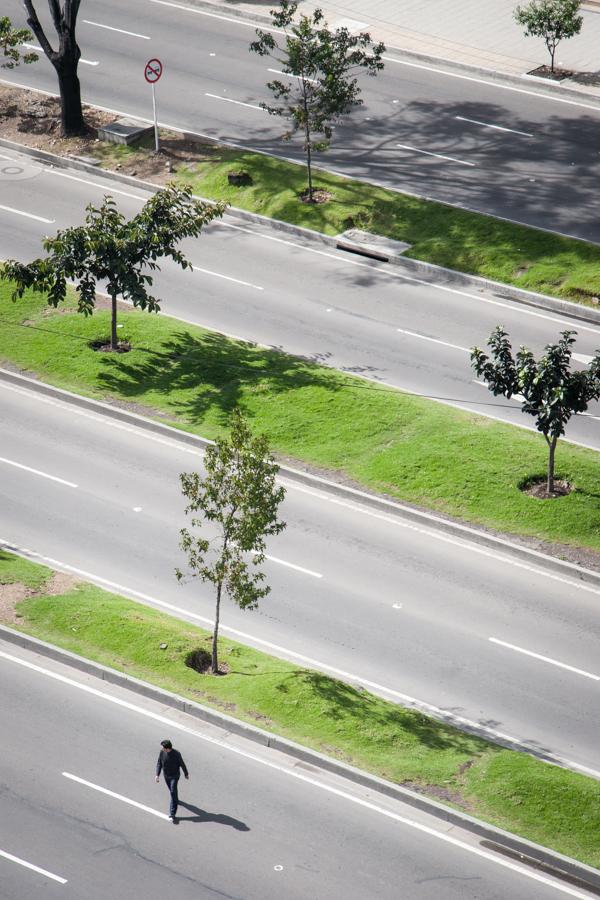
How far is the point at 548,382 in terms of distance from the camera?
24.2 meters

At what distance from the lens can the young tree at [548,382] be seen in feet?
79.0

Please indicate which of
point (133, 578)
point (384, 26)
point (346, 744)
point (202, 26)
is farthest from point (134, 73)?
point (346, 744)

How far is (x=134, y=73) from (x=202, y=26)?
14.1 ft

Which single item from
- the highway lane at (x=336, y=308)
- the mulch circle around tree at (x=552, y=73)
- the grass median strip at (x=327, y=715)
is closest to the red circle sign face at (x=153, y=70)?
the highway lane at (x=336, y=308)

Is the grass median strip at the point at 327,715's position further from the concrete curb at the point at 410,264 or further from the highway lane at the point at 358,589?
the concrete curb at the point at 410,264

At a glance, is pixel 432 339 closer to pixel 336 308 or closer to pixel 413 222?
pixel 336 308

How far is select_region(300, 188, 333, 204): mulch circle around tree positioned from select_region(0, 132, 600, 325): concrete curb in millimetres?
1089

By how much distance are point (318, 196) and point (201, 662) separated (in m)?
18.6

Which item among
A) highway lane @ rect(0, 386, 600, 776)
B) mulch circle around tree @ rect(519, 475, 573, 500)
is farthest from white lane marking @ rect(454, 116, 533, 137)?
highway lane @ rect(0, 386, 600, 776)

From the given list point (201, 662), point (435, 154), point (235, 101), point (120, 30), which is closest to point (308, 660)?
point (201, 662)

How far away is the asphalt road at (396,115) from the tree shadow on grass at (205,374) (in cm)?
917

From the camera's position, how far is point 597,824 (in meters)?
17.4

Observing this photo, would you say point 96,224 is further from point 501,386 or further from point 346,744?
point 346,744

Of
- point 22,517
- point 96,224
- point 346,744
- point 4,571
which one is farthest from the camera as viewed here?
point 96,224
